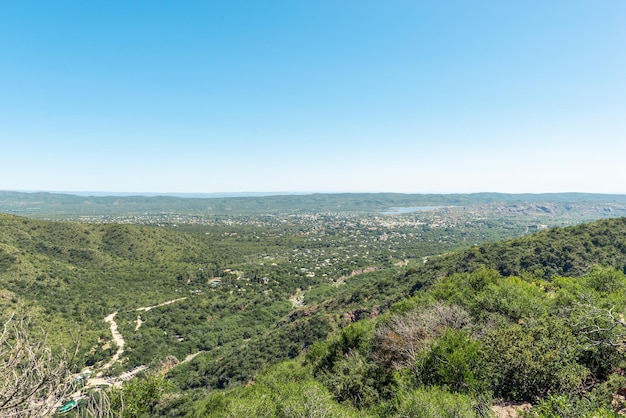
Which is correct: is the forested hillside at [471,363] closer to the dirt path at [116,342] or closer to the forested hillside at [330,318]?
the forested hillside at [330,318]

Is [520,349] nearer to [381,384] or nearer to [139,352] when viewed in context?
[381,384]

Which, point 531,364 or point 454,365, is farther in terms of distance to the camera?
point 454,365

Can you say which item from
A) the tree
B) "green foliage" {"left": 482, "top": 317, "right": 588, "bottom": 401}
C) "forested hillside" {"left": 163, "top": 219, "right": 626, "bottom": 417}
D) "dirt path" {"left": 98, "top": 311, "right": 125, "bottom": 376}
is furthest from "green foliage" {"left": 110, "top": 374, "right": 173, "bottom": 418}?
"green foliage" {"left": 482, "top": 317, "right": 588, "bottom": 401}

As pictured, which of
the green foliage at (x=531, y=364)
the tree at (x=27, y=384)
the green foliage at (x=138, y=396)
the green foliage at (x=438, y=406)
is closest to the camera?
the tree at (x=27, y=384)

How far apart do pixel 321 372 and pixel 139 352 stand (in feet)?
134

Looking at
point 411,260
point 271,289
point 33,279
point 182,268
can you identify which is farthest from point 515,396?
point 411,260

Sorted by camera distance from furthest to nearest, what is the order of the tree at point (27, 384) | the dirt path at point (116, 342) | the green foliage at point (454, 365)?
1. the dirt path at point (116, 342)
2. the green foliage at point (454, 365)
3. the tree at point (27, 384)

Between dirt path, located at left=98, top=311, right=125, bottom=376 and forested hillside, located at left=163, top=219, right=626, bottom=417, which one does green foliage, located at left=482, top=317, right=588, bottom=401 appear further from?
dirt path, located at left=98, top=311, right=125, bottom=376

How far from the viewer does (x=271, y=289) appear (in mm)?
Result: 88500

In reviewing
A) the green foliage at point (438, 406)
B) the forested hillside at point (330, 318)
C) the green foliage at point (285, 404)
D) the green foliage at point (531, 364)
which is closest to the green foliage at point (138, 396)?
the forested hillside at point (330, 318)

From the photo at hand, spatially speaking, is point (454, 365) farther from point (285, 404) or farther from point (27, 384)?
point (27, 384)

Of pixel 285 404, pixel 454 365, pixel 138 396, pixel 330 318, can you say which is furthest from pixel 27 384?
pixel 330 318

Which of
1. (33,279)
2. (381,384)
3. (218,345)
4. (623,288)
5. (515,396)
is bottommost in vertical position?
(218,345)

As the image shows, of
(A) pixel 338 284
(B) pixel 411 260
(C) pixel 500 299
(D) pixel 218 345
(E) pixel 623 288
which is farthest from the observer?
(B) pixel 411 260
